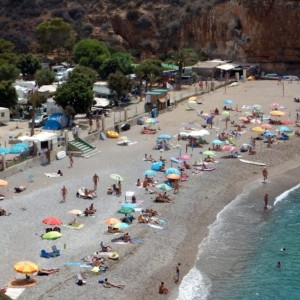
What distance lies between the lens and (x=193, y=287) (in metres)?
21.4

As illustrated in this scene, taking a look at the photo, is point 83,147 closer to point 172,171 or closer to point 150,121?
point 150,121

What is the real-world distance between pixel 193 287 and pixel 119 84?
2814 centimetres

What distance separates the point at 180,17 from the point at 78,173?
124 feet

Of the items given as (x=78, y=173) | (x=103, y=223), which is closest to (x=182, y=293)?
(x=103, y=223)

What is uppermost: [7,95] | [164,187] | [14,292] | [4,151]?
[7,95]

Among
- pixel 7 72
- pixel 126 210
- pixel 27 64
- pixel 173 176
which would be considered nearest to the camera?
pixel 126 210

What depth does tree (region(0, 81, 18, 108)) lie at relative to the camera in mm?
43688

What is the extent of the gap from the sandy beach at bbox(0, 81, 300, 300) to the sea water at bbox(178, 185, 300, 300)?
1.53ft

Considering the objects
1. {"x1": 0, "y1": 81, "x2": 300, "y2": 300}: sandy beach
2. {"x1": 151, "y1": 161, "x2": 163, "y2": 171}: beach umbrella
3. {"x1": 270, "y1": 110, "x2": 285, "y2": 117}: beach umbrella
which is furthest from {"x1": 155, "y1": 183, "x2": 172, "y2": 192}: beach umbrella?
{"x1": 270, "y1": 110, "x2": 285, "y2": 117}: beach umbrella

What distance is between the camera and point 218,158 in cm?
3625

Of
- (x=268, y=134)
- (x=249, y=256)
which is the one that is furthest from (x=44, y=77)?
(x=249, y=256)

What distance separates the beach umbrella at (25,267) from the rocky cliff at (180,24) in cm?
4745

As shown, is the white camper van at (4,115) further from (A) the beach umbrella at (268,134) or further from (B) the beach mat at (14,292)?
(B) the beach mat at (14,292)

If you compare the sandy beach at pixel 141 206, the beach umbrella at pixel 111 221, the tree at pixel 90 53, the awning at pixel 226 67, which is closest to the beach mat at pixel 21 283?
the sandy beach at pixel 141 206
